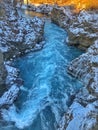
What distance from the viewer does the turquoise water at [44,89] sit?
1680 centimetres

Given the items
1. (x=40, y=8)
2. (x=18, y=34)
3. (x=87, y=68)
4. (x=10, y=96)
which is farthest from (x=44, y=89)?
(x=40, y=8)

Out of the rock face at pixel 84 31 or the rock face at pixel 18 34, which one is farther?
the rock face at pixel 84 31

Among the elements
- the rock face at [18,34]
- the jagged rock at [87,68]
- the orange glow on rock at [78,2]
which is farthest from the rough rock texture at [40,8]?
the jagged rock at [87,68]

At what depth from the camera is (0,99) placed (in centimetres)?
1834

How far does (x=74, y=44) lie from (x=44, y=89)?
8281 mm

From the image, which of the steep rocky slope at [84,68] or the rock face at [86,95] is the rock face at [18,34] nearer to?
the steep rocky slope at [84,68]

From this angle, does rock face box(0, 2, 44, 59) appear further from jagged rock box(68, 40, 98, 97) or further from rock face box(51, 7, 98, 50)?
jagged rock box(68, 40, 98, 97)

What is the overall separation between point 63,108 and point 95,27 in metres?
10.9

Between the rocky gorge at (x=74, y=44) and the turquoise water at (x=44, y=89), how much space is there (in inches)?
23.4

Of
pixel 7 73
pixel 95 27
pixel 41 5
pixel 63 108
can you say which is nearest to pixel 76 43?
pixel 95 27

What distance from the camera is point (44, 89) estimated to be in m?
19.9

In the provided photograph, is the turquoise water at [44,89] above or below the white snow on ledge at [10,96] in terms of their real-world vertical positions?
below

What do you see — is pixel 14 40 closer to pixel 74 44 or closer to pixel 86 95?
pixel 74 44

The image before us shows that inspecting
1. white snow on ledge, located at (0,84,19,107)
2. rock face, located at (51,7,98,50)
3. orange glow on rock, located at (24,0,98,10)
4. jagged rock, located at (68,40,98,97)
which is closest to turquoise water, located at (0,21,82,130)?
white snow on ledge, located at (0,84,19,107)
